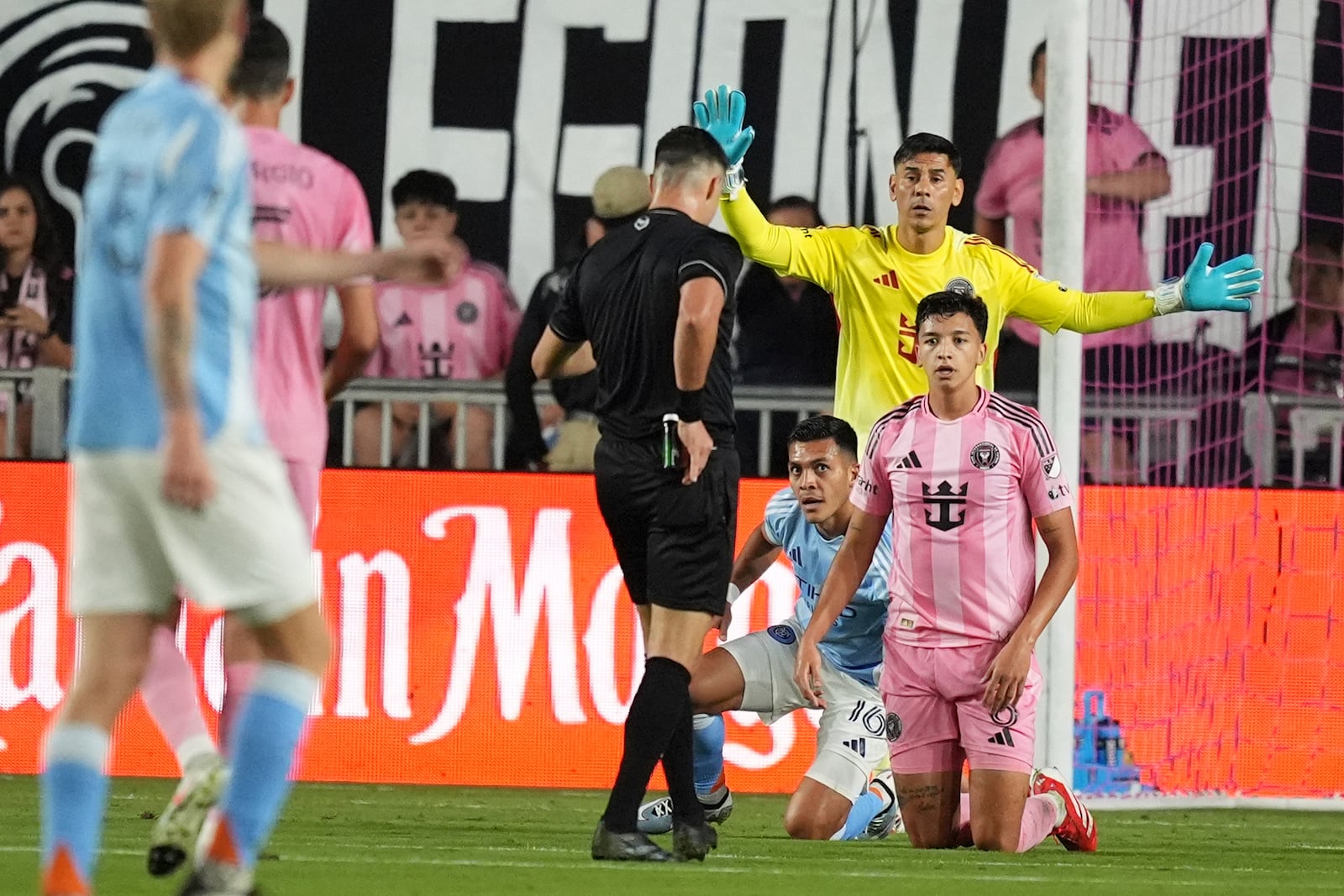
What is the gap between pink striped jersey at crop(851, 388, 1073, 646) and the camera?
6.38 meters

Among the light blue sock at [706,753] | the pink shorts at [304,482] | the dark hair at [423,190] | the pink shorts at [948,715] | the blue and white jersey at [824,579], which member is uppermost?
the dark hair at [423,190]

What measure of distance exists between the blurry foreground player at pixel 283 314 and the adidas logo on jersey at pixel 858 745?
8.62 ft

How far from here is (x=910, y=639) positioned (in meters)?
6.51

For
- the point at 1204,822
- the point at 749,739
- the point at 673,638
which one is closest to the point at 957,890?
the point at 673,638

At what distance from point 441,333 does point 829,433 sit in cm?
372

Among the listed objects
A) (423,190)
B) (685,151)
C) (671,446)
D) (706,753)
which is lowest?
(706,753)

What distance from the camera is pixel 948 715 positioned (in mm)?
6543

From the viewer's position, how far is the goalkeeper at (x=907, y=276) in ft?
23.3

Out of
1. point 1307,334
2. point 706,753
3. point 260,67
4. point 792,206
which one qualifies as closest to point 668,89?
point 792,206

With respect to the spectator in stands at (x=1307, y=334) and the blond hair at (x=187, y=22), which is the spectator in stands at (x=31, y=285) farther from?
the blond hair at (x=187, y=22)

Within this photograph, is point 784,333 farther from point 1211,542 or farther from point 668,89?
point 1211,542

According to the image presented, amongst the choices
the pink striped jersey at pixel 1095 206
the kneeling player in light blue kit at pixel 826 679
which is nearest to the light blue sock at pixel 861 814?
the kneeling player in light blue kit at pixel 826 679

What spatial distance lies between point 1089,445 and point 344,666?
320cm

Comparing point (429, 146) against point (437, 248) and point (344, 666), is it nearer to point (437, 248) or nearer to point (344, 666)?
point (344, 666)
